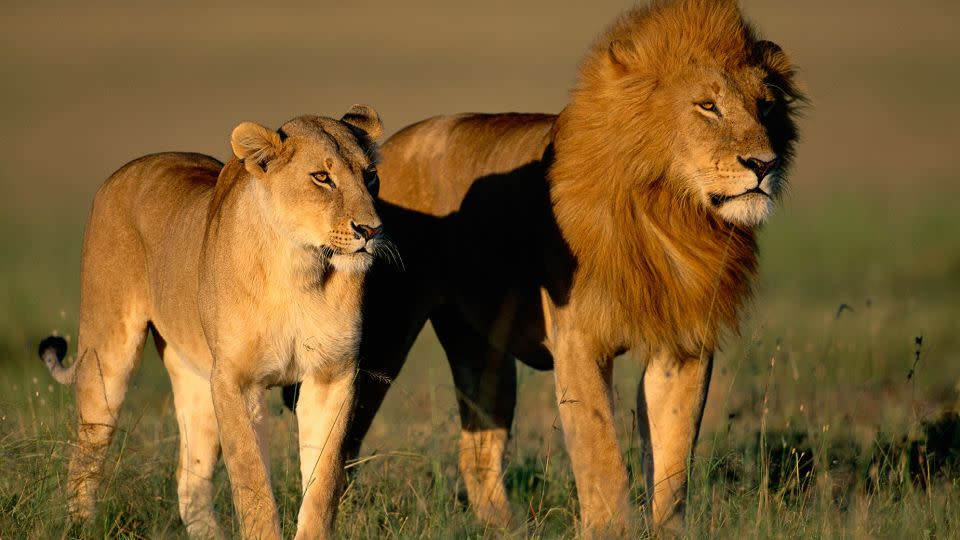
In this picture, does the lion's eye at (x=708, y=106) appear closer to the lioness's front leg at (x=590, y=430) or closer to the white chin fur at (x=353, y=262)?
the lioness's front leg at (x=590, y=430)

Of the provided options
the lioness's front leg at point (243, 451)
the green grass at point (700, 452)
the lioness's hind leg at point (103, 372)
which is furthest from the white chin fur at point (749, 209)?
the lioness's hind leg at point (103, 372)

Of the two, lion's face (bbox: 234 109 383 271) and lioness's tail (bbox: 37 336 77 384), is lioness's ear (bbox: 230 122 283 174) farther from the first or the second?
lioness's tail (bbox: 37 336 77 384)

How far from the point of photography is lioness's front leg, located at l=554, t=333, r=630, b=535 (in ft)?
17.7

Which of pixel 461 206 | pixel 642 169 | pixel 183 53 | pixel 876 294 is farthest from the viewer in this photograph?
pixel 183 53

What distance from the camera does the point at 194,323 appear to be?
561 centimetres

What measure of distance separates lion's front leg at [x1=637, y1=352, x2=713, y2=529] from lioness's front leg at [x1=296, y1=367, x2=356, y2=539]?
1.14 meters

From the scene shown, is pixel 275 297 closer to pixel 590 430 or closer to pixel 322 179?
pixel 322 179

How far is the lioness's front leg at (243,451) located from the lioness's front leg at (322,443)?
0.42ft

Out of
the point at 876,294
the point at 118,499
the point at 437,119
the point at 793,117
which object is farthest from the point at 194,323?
the point at 876,294

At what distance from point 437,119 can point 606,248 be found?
1.44 metres

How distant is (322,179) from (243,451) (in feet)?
2.94

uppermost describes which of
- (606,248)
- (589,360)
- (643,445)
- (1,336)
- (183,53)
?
(606,248)

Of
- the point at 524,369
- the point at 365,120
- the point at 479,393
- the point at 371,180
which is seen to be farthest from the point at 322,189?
the point at 524,369

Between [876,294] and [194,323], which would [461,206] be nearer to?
[194,323]
